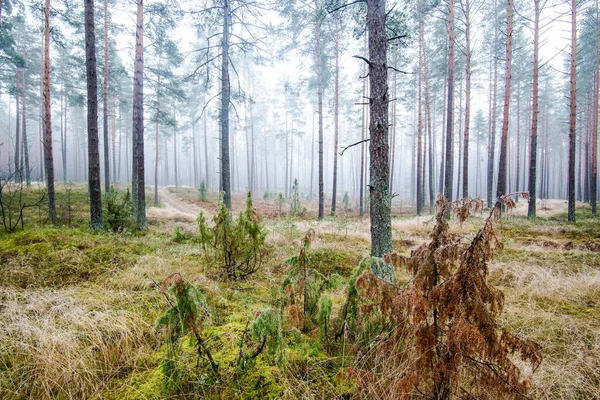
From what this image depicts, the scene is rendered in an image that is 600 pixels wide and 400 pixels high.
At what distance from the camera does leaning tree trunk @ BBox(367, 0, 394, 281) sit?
13.7 ft

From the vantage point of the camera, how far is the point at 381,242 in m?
4.24

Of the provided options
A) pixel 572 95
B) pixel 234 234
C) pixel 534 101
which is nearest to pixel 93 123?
pixel 234 234

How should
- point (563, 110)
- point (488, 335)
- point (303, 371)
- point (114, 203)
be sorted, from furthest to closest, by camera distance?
point (563, 110)
point (114, 203)
point (303, 371)
point (488, 335)

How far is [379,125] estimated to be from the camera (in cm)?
418

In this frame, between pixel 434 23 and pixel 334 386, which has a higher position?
pixel 434 23

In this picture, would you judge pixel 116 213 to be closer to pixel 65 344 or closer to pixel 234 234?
pixel 234 234

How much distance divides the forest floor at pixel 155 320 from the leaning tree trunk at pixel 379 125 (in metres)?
1.39

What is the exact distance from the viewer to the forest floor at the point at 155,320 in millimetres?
2061

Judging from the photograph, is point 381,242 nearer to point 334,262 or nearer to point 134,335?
point 334,262

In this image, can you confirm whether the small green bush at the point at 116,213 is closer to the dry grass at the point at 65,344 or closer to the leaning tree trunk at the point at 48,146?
the leaning tree trunk at the point at 48,146

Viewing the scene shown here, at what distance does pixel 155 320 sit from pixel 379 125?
13.2 feet

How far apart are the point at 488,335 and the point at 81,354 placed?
309 cm

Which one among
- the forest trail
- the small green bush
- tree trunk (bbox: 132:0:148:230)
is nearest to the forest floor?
the small green bush

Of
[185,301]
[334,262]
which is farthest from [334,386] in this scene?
[334,262]
